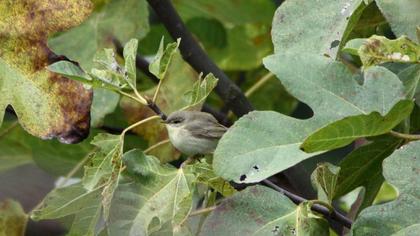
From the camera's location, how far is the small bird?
1671mm

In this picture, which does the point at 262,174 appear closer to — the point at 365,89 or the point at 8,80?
the point at 365,89

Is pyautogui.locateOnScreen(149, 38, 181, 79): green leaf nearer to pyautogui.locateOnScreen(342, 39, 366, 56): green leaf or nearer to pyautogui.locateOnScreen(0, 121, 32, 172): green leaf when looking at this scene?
pyautogui.locateOnScreen(342, 39, 366, 56): green leaf

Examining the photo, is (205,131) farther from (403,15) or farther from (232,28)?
(232,28)

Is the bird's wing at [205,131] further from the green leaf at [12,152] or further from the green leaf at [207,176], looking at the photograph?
the green leaf at [12,152]

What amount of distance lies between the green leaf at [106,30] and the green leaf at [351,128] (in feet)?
2.71

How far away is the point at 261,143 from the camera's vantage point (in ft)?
4.14

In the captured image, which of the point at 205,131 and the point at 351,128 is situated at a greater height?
the point at 351,128

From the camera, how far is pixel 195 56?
193 cm

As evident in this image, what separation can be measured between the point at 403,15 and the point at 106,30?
785mm

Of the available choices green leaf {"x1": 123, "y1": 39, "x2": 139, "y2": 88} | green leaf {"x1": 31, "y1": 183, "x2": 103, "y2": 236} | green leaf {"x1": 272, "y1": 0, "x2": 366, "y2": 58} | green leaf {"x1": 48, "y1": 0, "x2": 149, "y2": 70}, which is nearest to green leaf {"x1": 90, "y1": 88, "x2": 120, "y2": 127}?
green leaf {"x1": 48, "y1": 0, "x2": 149, "y2": 70}

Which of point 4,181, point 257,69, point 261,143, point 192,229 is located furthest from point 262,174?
point 4,181

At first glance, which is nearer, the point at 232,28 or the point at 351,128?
the point at 351,128

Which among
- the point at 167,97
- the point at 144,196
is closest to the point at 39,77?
the point at 144,196

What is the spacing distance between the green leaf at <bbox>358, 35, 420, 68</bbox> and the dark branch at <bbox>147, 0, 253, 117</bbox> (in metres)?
0.62
